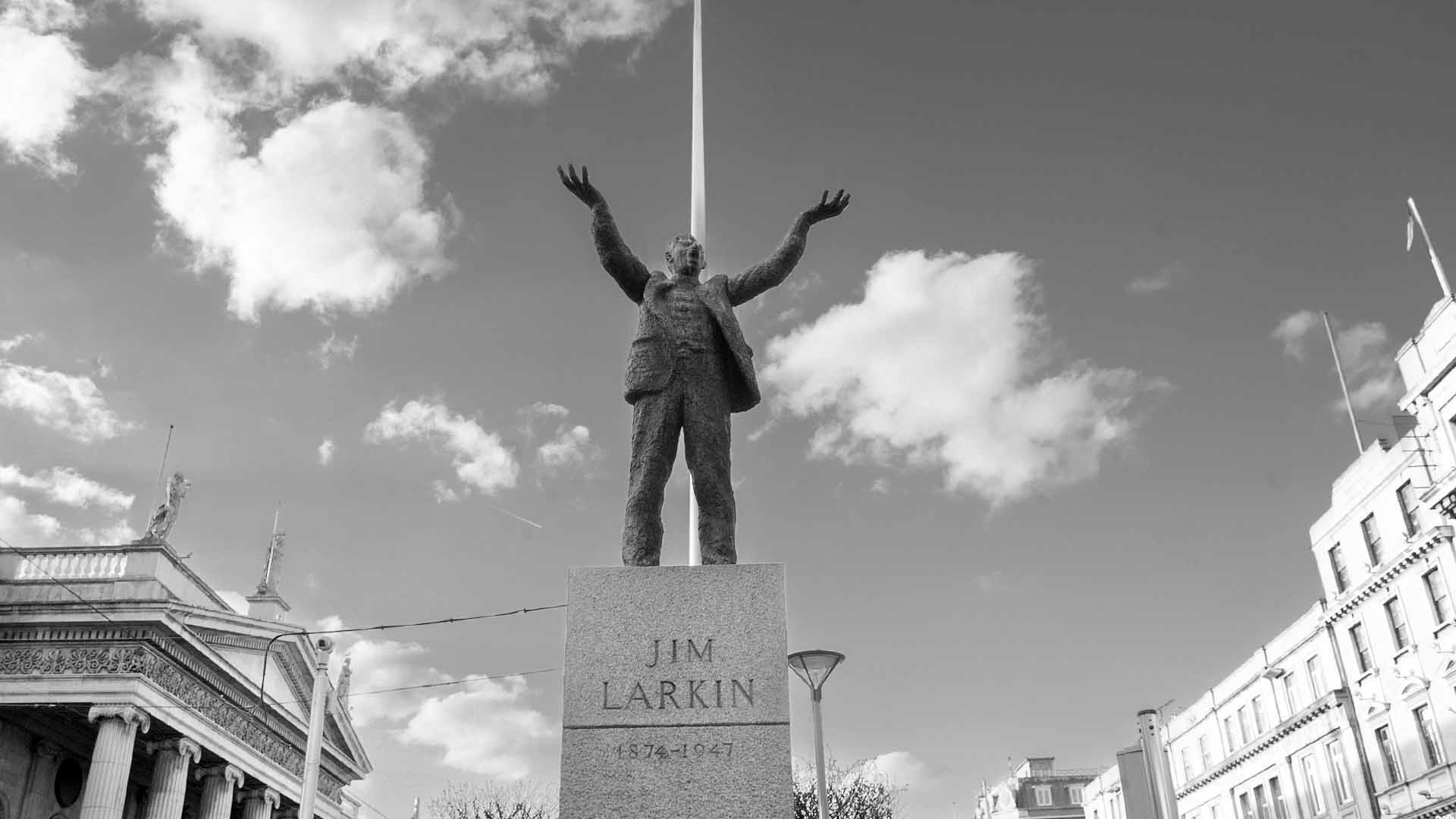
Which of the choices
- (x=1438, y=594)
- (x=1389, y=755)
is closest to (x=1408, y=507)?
(x=1438, y=594)

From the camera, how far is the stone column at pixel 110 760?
29.4m

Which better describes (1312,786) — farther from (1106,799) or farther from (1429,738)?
(1106,799)

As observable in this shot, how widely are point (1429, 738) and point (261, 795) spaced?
41.0m

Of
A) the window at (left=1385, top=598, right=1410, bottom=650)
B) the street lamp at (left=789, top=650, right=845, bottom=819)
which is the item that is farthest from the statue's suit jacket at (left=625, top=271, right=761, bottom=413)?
the window at (left=1385, top=598, right=1410, bottom=650)

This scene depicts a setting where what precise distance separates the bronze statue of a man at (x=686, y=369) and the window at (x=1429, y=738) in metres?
37.0

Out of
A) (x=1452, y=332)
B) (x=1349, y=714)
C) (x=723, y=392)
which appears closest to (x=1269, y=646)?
(x=1349, y=714)

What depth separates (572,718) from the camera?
727cm

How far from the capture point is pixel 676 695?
24.1 feet

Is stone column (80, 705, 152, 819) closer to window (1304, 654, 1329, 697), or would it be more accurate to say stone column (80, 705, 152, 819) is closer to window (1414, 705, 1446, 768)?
window (1414, 705, 1446, 768)

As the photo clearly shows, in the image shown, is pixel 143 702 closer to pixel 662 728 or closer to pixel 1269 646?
pixel 662 728

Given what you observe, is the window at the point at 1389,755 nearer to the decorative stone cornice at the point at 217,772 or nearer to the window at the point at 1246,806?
the window at the point at 1246,806

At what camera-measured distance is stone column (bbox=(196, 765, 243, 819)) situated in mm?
36531

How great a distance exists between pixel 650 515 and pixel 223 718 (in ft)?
113

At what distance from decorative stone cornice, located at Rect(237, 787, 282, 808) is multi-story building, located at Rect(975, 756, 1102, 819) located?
58.4 m
